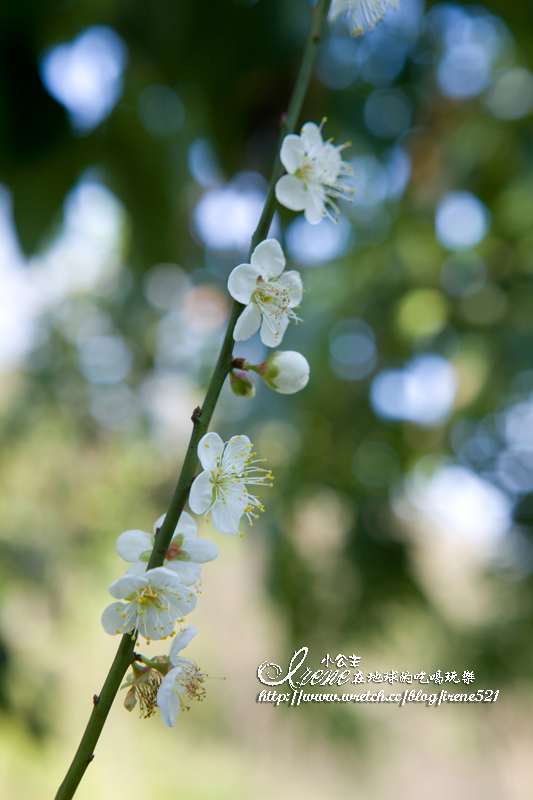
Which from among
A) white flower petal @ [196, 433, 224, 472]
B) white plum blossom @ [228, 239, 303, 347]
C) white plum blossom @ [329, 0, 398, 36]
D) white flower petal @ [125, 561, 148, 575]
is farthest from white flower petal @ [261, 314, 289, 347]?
white plum blossom @ [329, 0, 398, 36]

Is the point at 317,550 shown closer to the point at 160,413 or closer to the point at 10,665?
the point at 10,665

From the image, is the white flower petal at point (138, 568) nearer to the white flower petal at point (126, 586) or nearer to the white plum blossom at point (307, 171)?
the white flower petal at point (126, 586)

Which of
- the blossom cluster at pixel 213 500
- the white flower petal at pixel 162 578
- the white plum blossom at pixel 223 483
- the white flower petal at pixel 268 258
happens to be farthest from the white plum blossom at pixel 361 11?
the white flower petal at pixel 162 578

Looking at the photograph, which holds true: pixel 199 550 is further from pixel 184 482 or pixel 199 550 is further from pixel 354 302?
pixel 354 302

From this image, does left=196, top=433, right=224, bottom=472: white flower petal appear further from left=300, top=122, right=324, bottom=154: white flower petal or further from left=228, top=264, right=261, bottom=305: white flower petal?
left=300, top=122, right=324, bottom=154: white flower petal

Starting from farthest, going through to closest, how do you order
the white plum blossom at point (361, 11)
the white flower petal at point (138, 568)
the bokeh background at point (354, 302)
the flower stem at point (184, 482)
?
the bokeh background at point (354, 302) < the white plum blossom at point (361, 11) < the white flower petal at point (138, 568) < the flower stem at point (184, 482)

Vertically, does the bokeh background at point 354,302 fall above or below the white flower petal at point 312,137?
above

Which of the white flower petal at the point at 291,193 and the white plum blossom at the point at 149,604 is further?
the white flower petal at the point at 291,193
